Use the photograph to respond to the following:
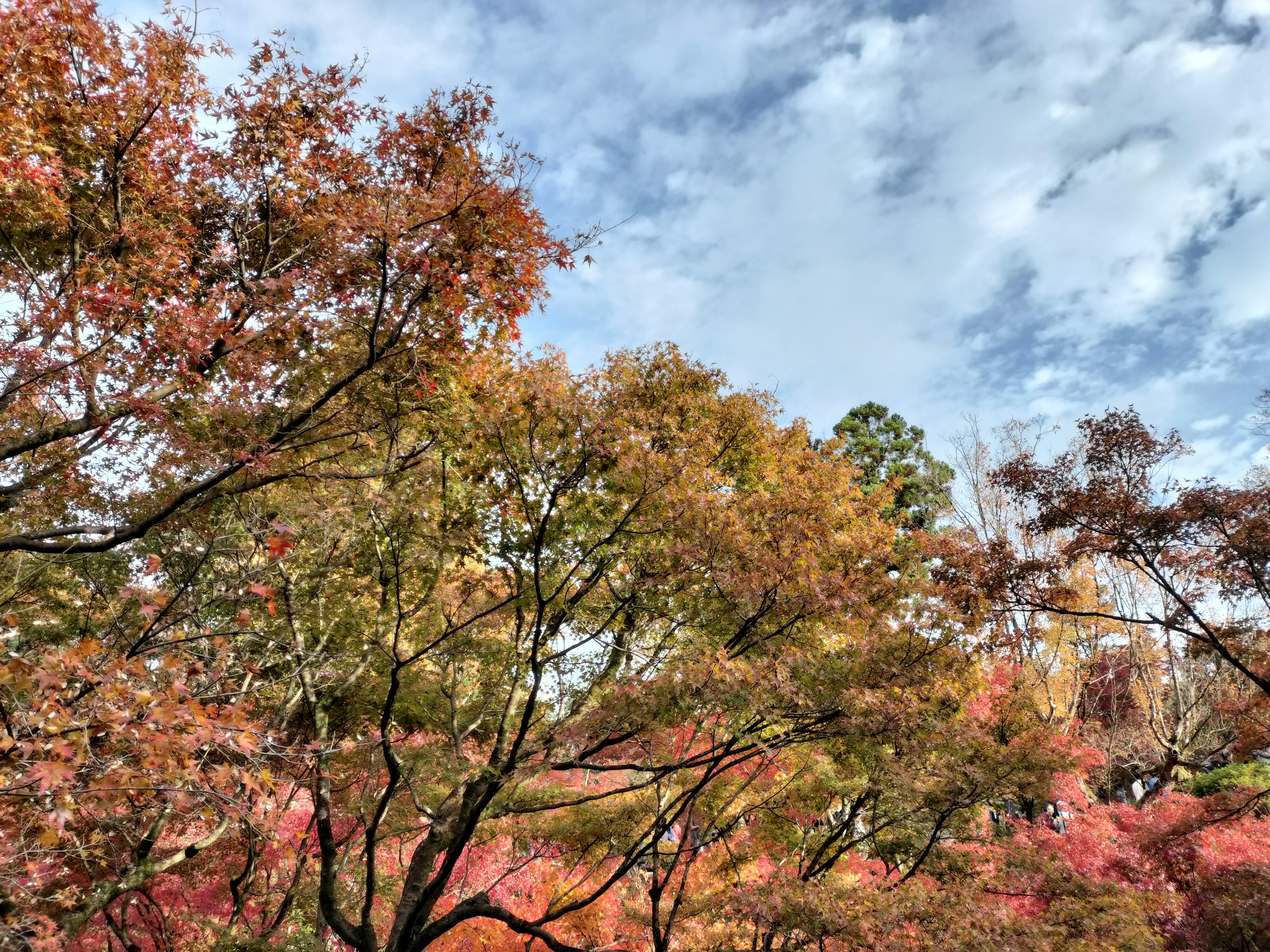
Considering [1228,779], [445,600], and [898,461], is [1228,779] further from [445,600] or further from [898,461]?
[445,600]

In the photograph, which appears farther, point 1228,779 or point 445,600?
point 1228,779

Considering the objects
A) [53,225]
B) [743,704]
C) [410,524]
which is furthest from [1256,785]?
[53,225]

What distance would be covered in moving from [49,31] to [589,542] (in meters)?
5.32

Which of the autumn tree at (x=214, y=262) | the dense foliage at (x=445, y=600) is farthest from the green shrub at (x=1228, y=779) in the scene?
the autumn tree at (x=214, y=262)

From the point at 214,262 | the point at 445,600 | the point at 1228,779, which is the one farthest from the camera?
the point at 1228,779

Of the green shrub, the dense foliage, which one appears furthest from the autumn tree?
the green shrub

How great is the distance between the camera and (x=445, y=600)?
7.67 metres

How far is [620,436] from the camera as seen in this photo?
5.74m

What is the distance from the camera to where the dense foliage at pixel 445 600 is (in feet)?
14.6

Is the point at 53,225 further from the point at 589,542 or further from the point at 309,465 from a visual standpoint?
the point at 589,542

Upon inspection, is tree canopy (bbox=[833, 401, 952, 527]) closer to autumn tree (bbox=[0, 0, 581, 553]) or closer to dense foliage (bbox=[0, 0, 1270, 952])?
dense foliage (bbox=[0, 0, 1270, 952])

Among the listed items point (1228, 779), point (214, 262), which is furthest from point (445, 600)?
point (1228, 779)

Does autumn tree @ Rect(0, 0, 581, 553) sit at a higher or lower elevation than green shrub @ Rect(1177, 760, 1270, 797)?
higher

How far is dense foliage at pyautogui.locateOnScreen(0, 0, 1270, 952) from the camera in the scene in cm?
445
